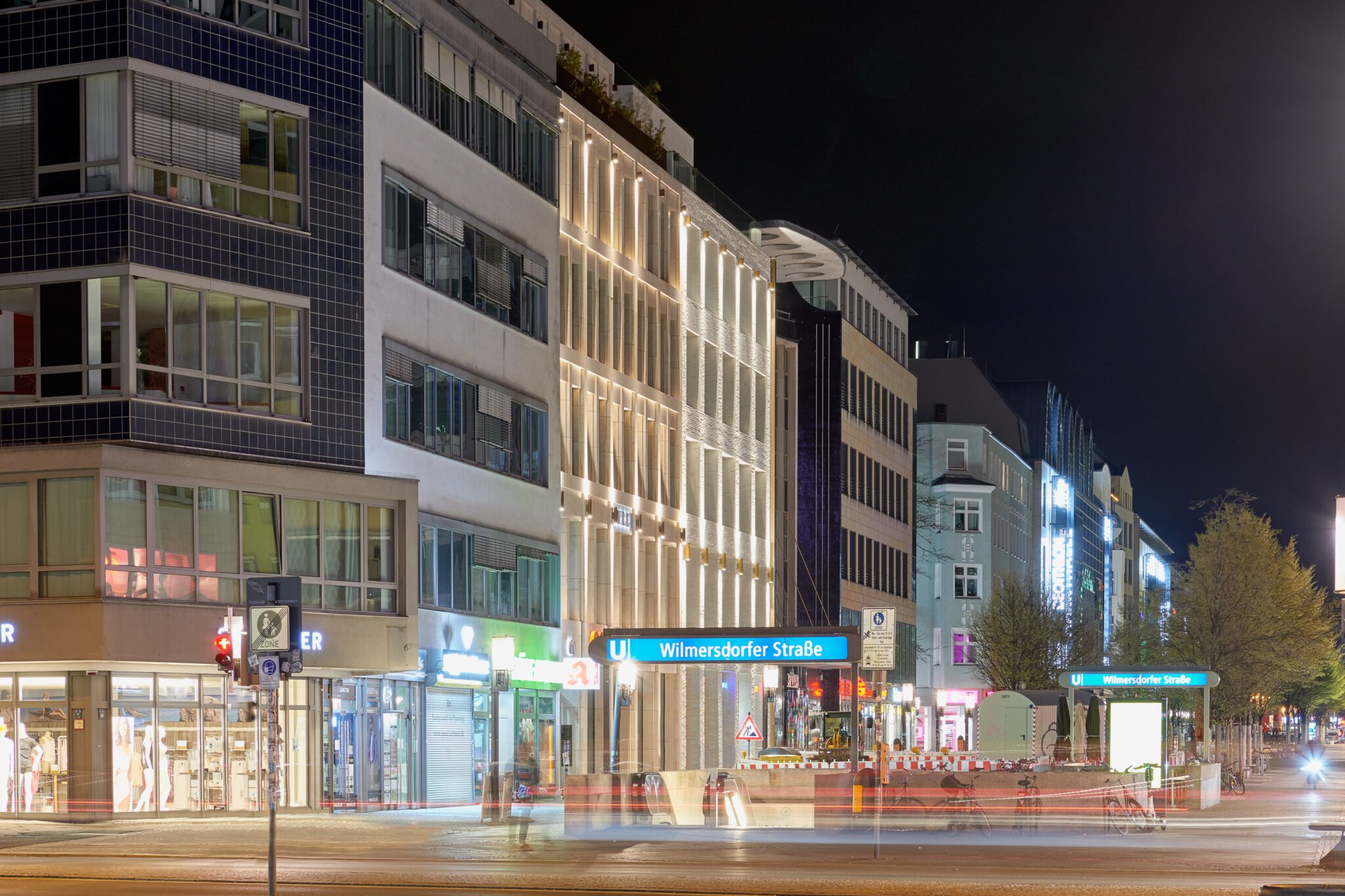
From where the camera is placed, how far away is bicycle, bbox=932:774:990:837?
118 feet

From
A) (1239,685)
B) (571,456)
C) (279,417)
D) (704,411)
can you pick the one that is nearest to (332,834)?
(279,417)

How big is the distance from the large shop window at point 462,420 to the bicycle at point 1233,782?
22.9 m

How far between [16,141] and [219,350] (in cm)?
519

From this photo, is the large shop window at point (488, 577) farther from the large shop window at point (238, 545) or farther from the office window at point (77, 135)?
the office window at point (77, 135)

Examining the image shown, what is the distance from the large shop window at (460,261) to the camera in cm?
4406

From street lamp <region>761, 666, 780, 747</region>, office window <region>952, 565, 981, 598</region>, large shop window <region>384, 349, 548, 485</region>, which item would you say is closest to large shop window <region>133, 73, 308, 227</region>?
large shop window <region>384, 349, 548, 485</region>

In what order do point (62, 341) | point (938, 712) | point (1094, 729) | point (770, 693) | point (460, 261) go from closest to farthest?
point (62, 341), point (460, 261), point (1094, 729), point (770, 693), point (938, 712)

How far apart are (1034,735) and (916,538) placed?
168ft

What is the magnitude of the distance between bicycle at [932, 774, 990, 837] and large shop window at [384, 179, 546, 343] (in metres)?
15.9

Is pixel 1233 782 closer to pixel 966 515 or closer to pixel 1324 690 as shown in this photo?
pixel 966 515

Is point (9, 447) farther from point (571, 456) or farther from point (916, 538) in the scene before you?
point (916, 538)

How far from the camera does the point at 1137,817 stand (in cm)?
3806

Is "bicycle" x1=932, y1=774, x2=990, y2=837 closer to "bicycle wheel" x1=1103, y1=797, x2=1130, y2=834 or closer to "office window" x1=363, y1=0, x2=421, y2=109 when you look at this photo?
"bicycle wheel" x1=1103, y1=797, x2=1130, y2=834

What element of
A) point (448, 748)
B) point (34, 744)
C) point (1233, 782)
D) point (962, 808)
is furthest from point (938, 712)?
point (34, 744)
